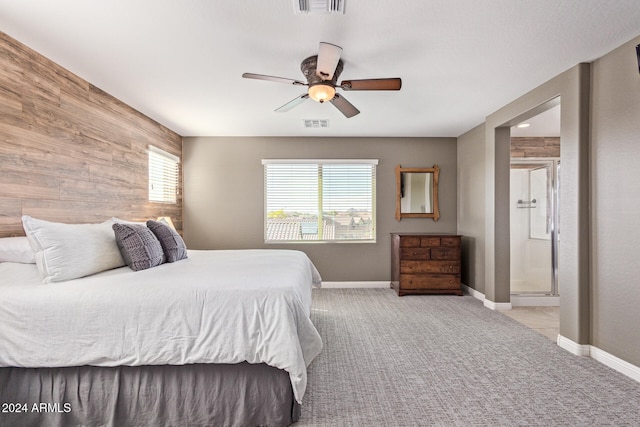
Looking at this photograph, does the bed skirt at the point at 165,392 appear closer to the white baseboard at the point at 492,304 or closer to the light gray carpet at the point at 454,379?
the light gray carpet at the point at 454,379

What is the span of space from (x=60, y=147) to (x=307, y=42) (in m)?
2.21

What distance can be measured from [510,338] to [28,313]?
12.1 feet

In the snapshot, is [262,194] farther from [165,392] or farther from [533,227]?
[533,227]

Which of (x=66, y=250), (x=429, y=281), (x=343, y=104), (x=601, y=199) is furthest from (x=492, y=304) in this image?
(x=66, y=250)

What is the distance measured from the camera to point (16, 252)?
6.91ft

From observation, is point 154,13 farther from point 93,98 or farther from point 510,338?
point 510,338

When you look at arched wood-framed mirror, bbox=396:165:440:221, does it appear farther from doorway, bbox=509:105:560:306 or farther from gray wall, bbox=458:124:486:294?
doorway, bbox=509:105:560:306

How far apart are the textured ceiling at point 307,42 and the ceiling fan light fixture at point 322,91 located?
26cm

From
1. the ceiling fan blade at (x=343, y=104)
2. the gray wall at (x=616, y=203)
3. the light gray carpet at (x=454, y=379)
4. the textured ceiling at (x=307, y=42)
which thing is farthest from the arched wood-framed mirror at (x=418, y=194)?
the gray wall at (x=616, y=203)

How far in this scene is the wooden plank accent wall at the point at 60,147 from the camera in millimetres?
2305

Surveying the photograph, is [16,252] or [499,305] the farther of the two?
[499,305]

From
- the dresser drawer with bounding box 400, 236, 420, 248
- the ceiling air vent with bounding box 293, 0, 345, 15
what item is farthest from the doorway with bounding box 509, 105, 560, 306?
the ceiling air vent with bounding box 293, 0, 345, 15

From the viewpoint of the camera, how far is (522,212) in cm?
469

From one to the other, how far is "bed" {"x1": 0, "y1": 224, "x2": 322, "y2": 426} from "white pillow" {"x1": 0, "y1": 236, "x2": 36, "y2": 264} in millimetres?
271
